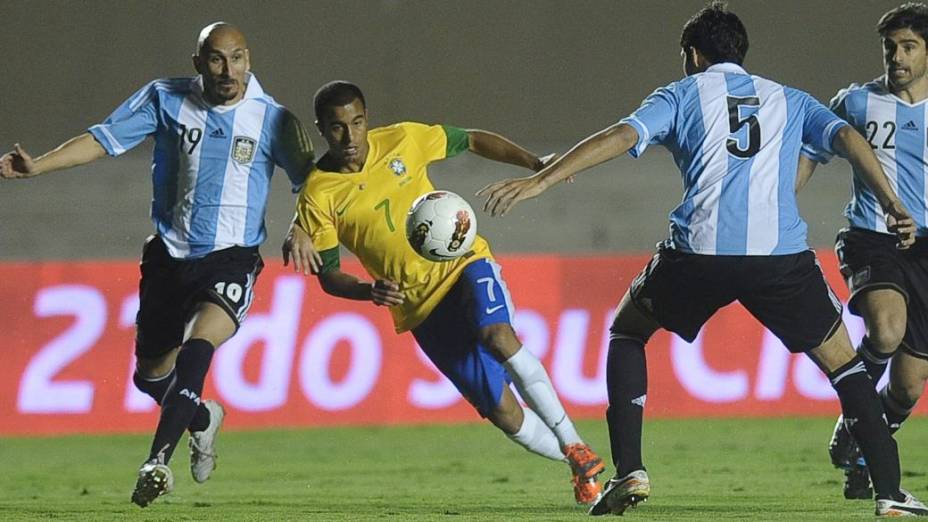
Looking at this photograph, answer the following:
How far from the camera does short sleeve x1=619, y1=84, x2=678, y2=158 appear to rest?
538cm

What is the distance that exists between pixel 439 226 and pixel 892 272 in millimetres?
2010

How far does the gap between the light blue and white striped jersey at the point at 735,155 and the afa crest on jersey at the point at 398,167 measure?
1.32m

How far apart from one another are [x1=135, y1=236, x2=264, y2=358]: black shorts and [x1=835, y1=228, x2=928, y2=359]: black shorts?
2626 mm

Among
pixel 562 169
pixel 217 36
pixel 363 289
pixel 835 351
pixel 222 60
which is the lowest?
pixel 835 351

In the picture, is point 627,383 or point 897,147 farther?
point 897,147

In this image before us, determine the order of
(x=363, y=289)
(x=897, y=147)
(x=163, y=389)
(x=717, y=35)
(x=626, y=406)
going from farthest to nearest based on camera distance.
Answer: (x=163, y=389)
(x=897, y=147)
(x=363, y=289)
(x=626, y=406)
(x=717, y=35)

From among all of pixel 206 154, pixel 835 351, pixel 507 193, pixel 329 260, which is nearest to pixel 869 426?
pixel 835 351

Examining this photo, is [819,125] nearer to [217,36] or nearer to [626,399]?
[626,399]

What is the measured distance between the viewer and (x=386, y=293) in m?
5.94

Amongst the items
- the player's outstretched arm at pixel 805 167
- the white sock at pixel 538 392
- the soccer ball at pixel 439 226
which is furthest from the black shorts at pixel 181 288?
the player's outstretched arm at pixel 805 167

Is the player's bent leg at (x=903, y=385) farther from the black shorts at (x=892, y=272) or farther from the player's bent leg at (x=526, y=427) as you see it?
the player's bent leg at (x=526, y=427)

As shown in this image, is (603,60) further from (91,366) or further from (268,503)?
(268,503)

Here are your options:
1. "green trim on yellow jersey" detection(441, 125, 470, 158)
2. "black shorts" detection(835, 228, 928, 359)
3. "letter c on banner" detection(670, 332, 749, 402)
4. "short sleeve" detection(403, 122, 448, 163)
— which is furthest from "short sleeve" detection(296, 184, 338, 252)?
"letter c on banner" detection(670, 332, 749, 402)

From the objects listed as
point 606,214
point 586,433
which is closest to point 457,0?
point 606,214
